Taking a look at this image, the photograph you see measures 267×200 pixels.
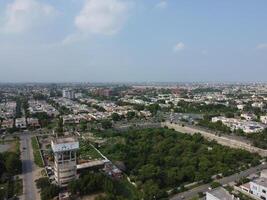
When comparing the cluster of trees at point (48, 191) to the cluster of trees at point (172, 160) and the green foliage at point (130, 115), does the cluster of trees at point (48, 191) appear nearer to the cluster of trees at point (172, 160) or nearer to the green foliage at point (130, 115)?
the cluster of trees at point (172, 160)

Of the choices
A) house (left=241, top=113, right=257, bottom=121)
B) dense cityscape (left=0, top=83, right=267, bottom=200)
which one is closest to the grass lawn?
dense cityscape (left=0, top=83, right=267, bottom=200)

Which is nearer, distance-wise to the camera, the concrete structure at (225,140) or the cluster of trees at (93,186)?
the cluster of trees at (93,186)

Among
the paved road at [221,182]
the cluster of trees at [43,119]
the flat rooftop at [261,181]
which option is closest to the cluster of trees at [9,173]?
the paved road at [221,182]

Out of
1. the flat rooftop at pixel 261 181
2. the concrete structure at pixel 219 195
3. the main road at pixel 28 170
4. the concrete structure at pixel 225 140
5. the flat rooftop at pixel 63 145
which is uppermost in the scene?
the flat rooftop at pixel 63 145

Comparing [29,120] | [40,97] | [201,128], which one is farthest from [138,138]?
[40,97]

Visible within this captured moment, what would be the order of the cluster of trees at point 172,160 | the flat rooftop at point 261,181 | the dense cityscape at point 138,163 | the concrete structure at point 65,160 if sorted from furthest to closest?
the cluster of trees at point 172,160 → the concrete structure at point 65,160 → the dense cityscape at point 138,163 → the flat rooftop at point 261,181

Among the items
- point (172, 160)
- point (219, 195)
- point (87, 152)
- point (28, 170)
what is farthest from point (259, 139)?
point (28, 170)
